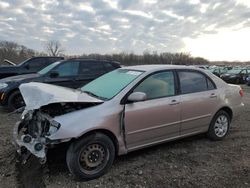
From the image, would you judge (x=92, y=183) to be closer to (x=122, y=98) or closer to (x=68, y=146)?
(x=68, y=146)

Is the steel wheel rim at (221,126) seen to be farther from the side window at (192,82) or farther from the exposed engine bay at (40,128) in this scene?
the exposed engine bay at (40,128)

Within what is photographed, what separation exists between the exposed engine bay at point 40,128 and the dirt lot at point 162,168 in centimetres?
36

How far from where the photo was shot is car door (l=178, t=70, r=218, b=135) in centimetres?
484

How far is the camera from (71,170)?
369cm

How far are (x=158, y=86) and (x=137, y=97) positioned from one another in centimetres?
70

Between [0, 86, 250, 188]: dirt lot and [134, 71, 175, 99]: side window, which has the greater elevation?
[134, 71, 175, 99]: side window

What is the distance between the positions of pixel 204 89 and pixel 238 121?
2.42 meters

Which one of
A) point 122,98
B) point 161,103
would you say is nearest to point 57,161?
point 122,98

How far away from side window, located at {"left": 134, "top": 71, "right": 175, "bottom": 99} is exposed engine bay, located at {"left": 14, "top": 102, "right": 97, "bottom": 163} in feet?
3.13

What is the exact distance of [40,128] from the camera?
3852 mm

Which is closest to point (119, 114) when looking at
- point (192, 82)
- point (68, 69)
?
point (192, 82)

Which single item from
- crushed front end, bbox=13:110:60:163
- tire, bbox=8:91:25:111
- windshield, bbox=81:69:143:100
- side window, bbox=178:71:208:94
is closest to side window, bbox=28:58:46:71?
tire, bbox=8:91:25:111

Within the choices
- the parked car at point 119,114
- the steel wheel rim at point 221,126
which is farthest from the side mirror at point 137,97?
the steel wheel rim at point 221,126

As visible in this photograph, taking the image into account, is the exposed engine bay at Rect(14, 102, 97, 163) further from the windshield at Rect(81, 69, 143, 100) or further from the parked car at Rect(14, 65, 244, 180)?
the windshield at Rect(81, 69, 143, 100)
